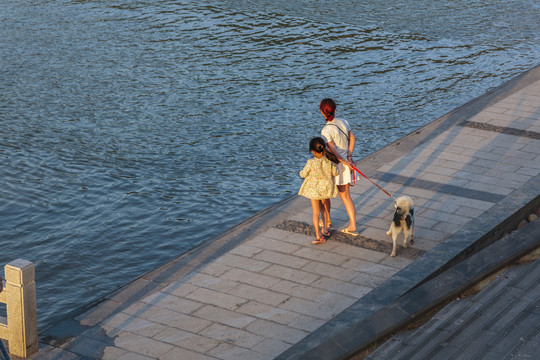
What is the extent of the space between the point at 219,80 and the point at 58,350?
505 inches

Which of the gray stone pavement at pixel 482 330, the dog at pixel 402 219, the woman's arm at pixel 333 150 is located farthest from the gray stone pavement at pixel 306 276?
the woman's arm at pixel 333 150

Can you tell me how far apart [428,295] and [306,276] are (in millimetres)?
1643

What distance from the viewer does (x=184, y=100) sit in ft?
59.7

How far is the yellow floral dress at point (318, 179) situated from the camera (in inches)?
389

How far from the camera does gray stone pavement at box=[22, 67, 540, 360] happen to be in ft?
25.8

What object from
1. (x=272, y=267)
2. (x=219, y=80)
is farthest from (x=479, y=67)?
(x=272, y=267)

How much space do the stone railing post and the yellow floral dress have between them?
3.76m

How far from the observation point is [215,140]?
15.7 meters

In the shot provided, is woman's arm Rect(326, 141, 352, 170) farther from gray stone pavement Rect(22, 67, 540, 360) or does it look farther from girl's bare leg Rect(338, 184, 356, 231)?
gray stone pavement Rect(22, 67, 540, 360)

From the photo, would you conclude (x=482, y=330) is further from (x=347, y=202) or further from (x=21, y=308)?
(x=21, y=308)

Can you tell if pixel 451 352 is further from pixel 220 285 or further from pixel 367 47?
pixel 367 47

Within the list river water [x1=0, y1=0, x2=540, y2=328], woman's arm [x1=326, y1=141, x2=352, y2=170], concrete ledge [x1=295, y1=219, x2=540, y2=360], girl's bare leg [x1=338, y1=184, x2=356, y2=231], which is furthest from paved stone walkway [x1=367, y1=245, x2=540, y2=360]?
river water [x1=0, y1=0, x2=540, y2=328]

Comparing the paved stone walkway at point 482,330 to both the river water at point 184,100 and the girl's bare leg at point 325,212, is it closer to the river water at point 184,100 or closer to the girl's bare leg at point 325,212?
the girl's bare leg at point 325,212

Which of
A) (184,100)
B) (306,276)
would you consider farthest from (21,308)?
(184,100)
